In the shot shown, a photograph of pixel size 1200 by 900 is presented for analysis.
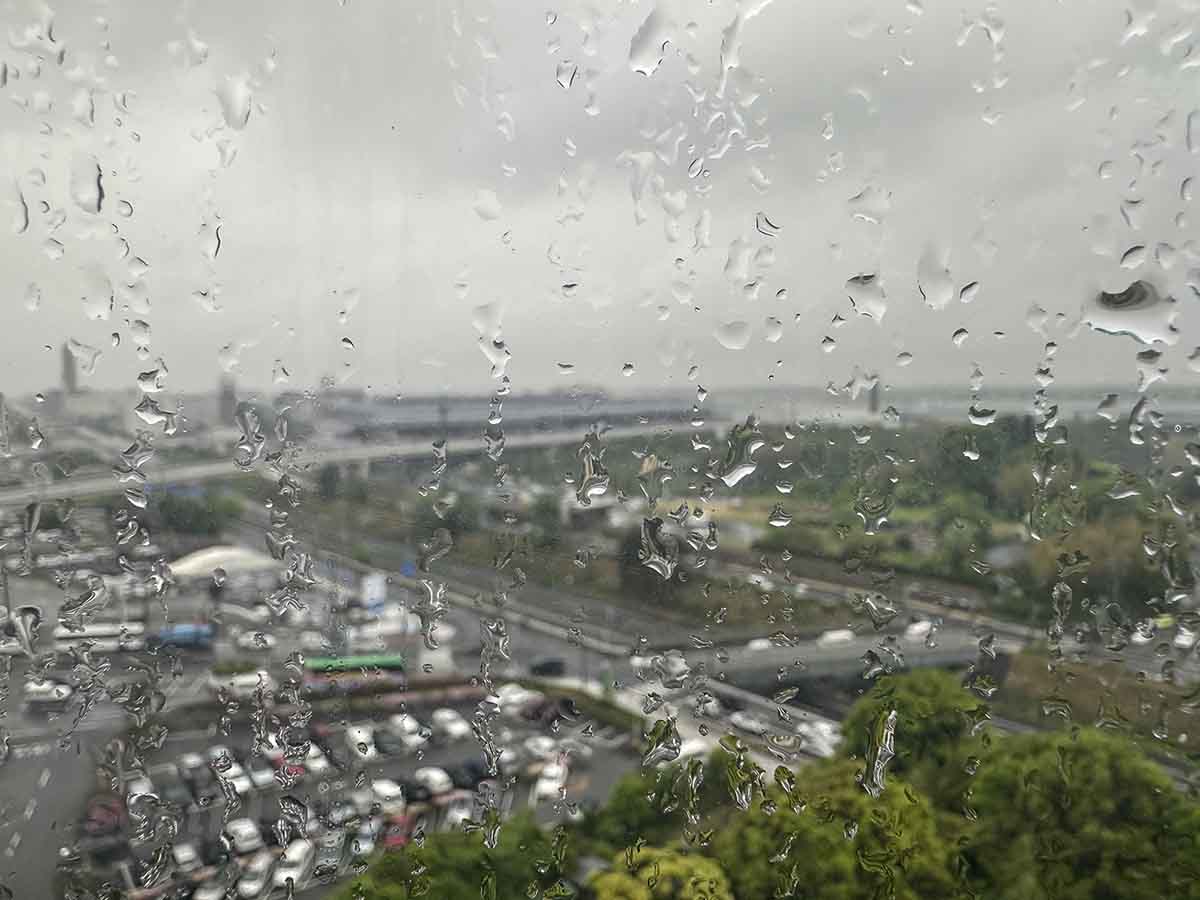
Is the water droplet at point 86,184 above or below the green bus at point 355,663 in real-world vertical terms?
above

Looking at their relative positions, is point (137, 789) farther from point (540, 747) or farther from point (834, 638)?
point (834, 638)

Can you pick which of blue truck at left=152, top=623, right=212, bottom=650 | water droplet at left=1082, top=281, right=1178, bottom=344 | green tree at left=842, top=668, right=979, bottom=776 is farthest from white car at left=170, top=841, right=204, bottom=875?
water droplet at left=1082, top=281, right=1178, bottom=344

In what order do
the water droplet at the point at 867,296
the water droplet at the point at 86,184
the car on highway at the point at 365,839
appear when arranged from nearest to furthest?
the water droplet at the point at 86,184 < the water droplet at the point at 867,296 < the car on highway at the point at 365,839

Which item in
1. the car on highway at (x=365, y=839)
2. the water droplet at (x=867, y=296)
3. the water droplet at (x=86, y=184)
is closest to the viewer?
the water droplet at (x=86, y=184)

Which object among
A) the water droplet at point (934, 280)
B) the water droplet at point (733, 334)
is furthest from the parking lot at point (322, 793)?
the water droplet at point (934, 280)

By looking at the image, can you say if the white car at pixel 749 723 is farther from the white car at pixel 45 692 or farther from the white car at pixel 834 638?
the white car at pixel 45 692

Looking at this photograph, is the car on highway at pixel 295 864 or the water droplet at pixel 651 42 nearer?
the water droplet at pixel 651 42
